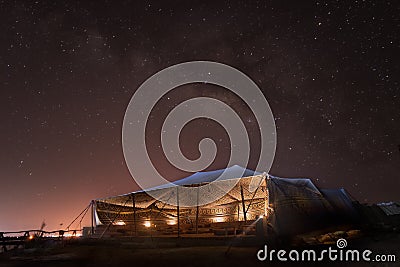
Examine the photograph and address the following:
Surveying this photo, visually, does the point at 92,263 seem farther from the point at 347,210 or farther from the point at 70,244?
the point at 347,210

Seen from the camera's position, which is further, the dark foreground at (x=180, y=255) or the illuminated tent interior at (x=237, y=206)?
the illuminated tent interior at (x=237, y=206)

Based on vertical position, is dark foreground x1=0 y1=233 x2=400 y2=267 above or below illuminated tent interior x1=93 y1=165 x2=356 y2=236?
below

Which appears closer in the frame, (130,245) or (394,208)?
(130,245)

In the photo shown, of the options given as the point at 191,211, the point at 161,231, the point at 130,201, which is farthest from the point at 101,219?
the point at 191,211

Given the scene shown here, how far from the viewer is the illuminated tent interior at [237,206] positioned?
12.4 meters

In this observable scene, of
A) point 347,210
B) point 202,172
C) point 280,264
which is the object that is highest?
point 202,172

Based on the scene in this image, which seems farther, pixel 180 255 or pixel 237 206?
pixel 237 206

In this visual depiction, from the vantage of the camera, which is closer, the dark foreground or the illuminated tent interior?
the dark foreground

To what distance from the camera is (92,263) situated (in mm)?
8133

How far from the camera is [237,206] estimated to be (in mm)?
19719

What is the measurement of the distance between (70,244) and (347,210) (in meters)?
13.8

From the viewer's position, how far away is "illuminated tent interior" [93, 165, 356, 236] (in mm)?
12367

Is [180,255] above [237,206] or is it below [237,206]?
below

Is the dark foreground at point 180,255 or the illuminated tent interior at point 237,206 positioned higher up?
the illuminated tent interior at point 237,206
